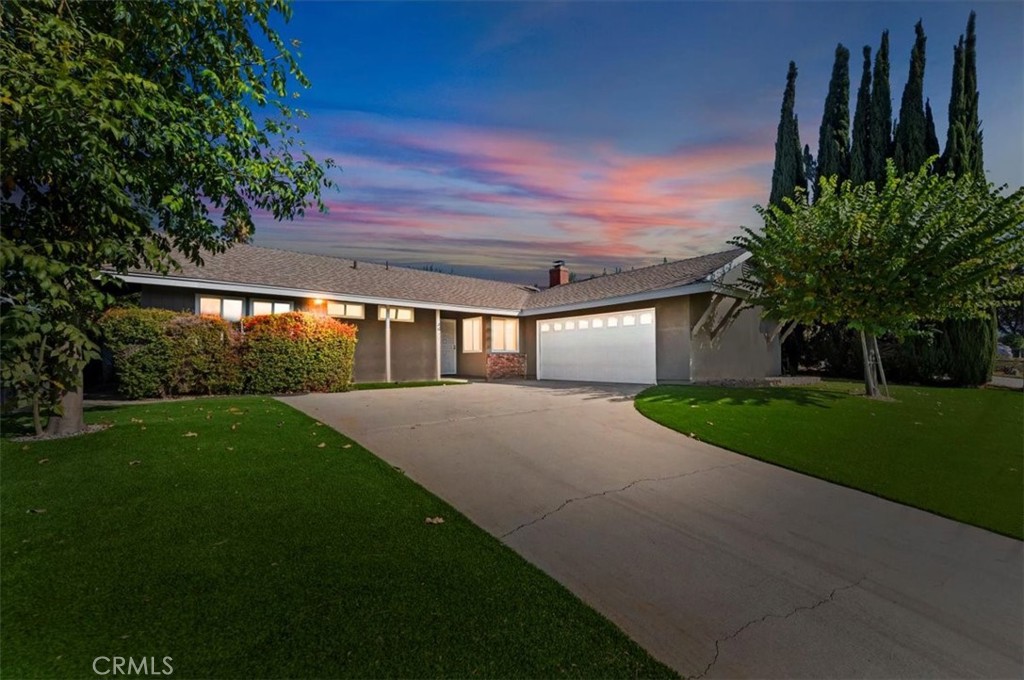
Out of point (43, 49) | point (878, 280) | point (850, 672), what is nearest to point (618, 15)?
point (878, 280)

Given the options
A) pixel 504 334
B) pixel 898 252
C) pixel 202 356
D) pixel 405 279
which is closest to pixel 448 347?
pixel 504 334

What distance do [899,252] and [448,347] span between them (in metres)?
14.8

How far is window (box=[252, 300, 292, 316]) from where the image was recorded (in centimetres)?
1270

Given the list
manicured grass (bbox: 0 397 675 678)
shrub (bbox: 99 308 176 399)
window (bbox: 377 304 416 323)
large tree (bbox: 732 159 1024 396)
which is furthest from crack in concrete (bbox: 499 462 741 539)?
window (bbox: 377 304 416 323)

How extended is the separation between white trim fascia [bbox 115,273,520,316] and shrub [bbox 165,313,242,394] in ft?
4.54

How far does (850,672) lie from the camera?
2289 millimetres

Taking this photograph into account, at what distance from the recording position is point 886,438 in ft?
23.0

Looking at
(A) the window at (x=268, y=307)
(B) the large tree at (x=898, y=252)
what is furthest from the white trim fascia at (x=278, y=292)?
(B) the large tree at (x=898, y=252)

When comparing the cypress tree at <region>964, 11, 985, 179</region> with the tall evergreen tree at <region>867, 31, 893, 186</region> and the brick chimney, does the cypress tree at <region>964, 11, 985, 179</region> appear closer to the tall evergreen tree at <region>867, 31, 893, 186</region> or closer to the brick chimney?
the tall evergreen tree at <region>867, 31, 893, 186</region>

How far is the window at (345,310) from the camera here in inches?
556

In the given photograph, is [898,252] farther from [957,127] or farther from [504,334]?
[504,334]

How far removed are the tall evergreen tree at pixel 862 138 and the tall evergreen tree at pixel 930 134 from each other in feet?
5.58

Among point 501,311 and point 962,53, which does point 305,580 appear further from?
point 962,53

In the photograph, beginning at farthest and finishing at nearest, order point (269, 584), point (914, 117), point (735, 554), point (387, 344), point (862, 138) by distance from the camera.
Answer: point (862, 138)
point (914, 117)
point (387, 344)
point (735, 554)
point (269, 584)
